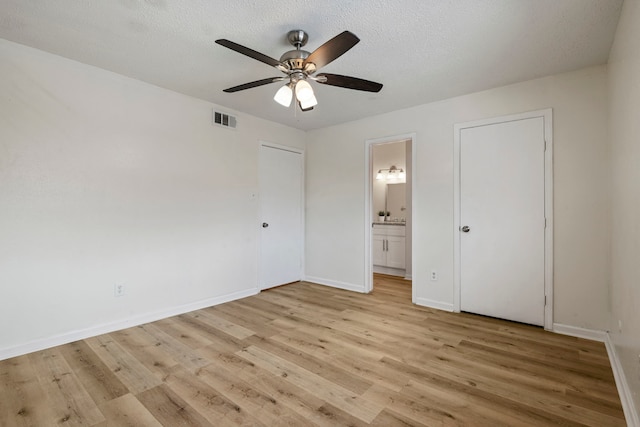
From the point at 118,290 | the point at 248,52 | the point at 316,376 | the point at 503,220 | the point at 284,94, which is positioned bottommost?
the point at 316,376

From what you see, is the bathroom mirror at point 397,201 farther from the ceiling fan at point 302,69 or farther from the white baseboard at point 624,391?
the ceiling fan at point 302,69

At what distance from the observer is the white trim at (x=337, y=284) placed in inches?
170

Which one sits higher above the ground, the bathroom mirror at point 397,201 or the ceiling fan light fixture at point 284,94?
the ceiling fan light fixture at point 284,94

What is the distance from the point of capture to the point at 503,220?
124 inches

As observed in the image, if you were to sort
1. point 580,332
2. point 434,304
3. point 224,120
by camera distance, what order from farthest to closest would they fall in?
1. point 224,120
2. point 434,304
3. point 580,332

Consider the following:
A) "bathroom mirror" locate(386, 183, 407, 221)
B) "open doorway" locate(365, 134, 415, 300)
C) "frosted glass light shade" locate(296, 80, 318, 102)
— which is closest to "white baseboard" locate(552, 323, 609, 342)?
"open doorway" locate(365, 134, 415, 300)

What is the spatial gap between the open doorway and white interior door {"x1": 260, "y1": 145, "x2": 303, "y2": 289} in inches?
48.2

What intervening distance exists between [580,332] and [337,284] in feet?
9.22

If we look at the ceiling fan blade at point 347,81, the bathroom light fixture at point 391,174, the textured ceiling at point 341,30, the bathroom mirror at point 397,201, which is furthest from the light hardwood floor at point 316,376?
the bathroom light fixture at point 391,174

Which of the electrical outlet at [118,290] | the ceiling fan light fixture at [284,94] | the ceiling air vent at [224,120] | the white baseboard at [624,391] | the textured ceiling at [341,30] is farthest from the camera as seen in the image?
the ceiling air vent at [224,120]

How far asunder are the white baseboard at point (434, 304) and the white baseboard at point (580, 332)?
0.98 m

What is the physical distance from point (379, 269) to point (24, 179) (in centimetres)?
504

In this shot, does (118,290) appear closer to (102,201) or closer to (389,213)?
(102,201)

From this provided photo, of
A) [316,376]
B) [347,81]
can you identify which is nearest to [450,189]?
[347,81]
